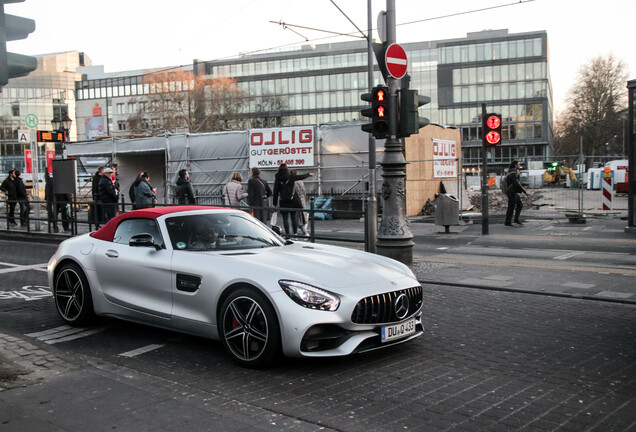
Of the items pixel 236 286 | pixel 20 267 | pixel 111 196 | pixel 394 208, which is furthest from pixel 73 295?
pixel 111 196

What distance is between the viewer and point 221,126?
2891 inches

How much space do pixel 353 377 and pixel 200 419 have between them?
1369 millimetres

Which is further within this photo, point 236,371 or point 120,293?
point 120,293

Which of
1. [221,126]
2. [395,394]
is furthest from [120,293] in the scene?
[221,126]

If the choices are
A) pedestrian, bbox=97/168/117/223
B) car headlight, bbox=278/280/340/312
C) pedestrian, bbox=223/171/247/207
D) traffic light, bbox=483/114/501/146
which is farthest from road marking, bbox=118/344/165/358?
traffic light, bbox=483/114/501/146

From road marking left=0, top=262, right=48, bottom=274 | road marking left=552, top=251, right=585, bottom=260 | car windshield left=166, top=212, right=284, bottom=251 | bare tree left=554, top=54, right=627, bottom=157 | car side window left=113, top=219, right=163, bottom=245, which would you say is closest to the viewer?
car windshield left=166, top=212, right=284, bottom=251

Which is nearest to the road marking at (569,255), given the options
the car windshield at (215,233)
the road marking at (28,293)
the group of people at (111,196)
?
the car windshield at (215,233)

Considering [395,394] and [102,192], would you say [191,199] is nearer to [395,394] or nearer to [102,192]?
[102,192]

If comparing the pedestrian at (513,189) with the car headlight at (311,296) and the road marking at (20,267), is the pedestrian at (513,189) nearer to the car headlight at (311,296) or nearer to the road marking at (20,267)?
the road marking at (20,267)

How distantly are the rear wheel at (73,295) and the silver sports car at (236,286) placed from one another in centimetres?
1

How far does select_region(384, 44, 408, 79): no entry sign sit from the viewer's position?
10.1 meters

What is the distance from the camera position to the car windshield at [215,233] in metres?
6.05

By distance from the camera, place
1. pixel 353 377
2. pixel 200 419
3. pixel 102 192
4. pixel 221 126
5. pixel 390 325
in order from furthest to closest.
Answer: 1. pixel 221 126
2. pixel 102 192
3. pixel 390 325
4. pixel 353 377
5. pixel 200 419

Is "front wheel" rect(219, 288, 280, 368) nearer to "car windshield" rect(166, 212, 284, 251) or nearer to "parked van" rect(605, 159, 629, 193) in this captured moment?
"car windshield" rect(166, 212, 284, 251)
